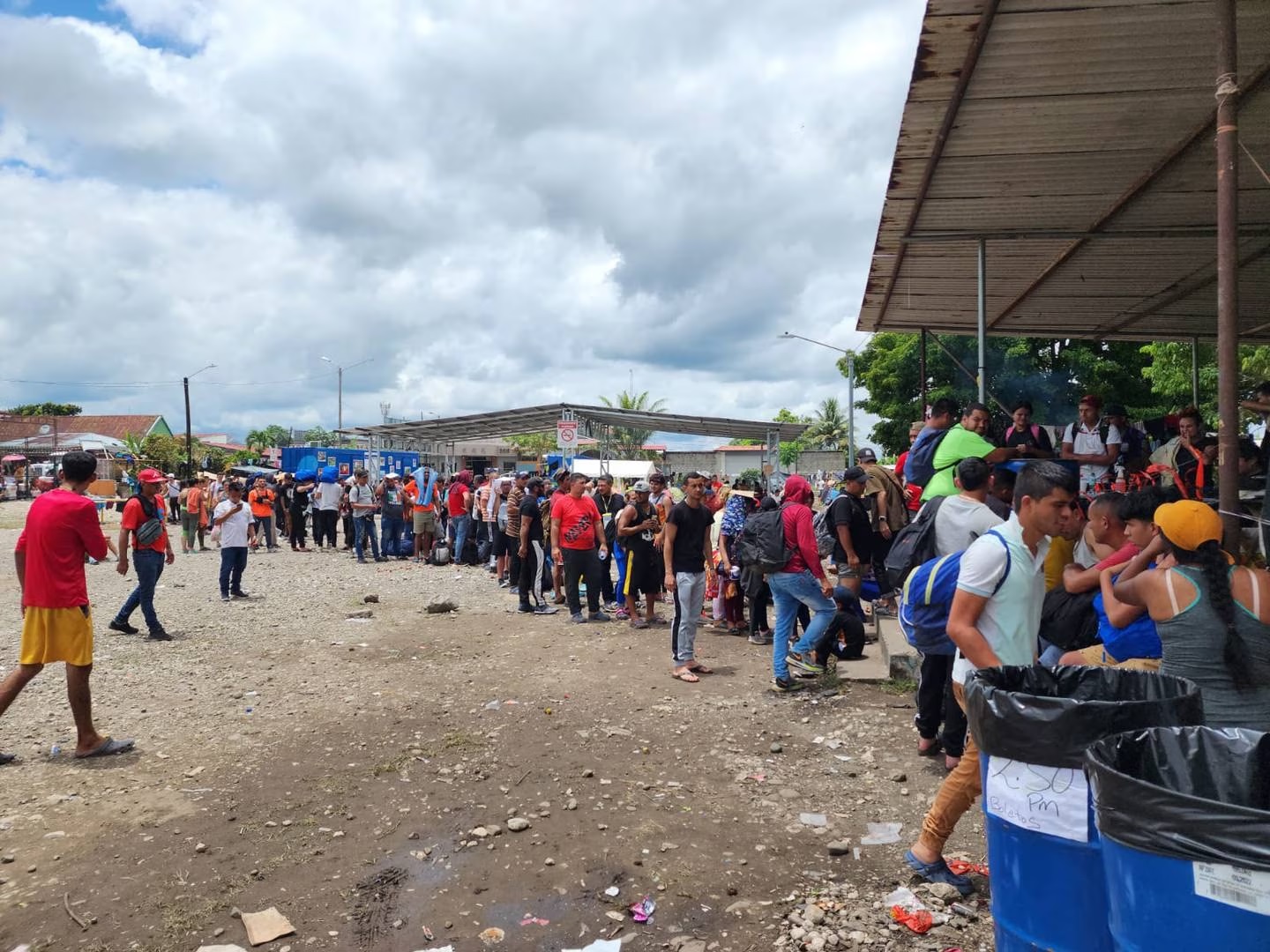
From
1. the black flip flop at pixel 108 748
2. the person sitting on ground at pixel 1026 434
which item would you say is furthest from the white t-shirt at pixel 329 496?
the person sitting on ground at pixel 1026 434

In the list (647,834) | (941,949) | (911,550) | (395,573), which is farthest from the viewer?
(395,573)

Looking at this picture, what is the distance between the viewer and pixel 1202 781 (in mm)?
2008

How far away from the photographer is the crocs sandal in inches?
128

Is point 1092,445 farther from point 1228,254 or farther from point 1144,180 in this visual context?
point 1228,254

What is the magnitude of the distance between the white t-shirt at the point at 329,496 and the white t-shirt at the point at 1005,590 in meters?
15.3

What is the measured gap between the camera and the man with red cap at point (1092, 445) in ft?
24.7

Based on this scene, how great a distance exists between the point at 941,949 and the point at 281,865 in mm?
2800

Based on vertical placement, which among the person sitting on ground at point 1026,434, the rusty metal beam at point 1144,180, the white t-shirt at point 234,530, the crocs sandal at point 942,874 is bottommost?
the crocs sandal at point 942,874

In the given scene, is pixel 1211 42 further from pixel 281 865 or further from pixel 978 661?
pixel 281 865

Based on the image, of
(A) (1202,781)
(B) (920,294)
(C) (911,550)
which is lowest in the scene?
(A) (1202,781)

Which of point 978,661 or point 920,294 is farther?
point 920,294

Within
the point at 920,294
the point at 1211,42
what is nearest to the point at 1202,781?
the point at 1211,42

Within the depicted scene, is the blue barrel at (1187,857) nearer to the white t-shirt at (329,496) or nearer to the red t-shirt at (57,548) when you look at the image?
the red t-shirt at (57,548)

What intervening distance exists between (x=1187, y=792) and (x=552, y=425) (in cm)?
2466
